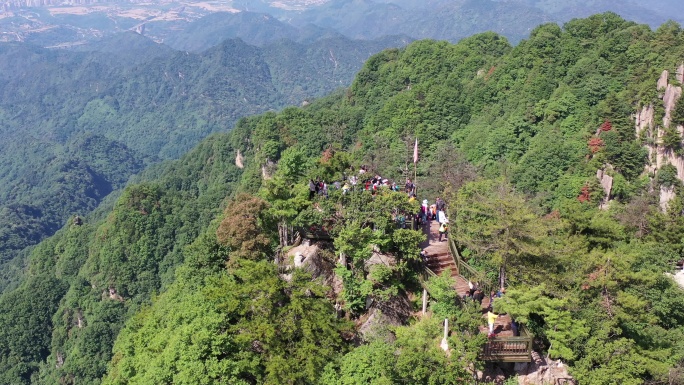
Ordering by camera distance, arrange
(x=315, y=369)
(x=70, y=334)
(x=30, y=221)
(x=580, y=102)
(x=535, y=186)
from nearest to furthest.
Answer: (x=315, y=369), (x=535, y=186), (x=580, y=102), (x=70, y=334), (x=30, y=221)

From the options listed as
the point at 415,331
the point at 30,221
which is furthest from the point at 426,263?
the point at 30,221

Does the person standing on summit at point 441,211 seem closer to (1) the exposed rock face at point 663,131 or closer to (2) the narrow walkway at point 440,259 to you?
(2) the narrow walkway at point 440,259

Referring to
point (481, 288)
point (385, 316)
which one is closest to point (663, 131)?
point (481, 288)

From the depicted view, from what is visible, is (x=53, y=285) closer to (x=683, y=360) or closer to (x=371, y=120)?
(x=371, y=120)

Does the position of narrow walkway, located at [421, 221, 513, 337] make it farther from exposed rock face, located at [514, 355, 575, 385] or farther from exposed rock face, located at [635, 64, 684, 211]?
exposed rock face, located at [635, 64, 684, 211]

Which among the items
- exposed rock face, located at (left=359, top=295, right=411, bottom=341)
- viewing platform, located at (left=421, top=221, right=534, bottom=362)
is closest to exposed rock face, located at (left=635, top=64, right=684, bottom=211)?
viewing platform, located at (left=421, top=221, right=534, bottom=362)

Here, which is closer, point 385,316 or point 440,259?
point 385,316

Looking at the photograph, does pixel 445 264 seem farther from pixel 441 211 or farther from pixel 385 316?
pixel 441 211
